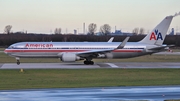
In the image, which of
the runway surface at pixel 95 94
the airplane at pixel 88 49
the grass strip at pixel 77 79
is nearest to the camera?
the runway surface at pixel 95 94

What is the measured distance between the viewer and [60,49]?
4166cm

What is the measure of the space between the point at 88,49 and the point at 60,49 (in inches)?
120

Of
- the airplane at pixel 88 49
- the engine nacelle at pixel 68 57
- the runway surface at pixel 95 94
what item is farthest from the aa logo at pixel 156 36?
the runway surface at pixel 95 94

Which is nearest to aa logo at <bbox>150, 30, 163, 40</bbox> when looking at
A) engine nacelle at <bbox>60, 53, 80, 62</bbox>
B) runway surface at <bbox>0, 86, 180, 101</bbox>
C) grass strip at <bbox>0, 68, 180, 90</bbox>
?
engine nacelle at <bbox>60, 53, 80, 62</bbox>

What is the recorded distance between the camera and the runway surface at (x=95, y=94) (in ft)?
57.9

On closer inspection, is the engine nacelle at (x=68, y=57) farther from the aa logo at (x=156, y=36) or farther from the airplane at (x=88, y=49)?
the aa logo at (x=156, y=36)

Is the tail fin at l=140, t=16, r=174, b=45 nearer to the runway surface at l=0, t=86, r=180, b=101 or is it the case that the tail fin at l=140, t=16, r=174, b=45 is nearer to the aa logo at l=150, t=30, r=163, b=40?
the aa logo at l=150, t=30, r=163, b=40

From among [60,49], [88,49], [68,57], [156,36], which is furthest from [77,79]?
[156,36]

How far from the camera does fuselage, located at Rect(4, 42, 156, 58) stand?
41406 mm

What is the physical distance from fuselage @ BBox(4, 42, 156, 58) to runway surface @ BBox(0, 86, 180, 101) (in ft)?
67.4

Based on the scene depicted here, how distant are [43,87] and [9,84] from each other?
2.85 m

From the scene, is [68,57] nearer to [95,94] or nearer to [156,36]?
[156,36]

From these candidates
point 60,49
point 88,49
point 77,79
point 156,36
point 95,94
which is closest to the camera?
point 95,94

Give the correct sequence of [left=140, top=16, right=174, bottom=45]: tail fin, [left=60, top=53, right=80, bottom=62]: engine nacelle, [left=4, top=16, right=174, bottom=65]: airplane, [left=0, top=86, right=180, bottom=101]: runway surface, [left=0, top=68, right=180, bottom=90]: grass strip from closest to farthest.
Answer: [left=0, top=86, right=180, bottom=101]: runway surface, [left=0, top=68, right=180, bottom=90]: grass strip, [left=60, top=53, right=80, bottom=62]: engine nacelle, [left=4, top=16, right=174, bottom=65]: airplane, [left=140, top=16, right=174, bottom=45]: tail fin
